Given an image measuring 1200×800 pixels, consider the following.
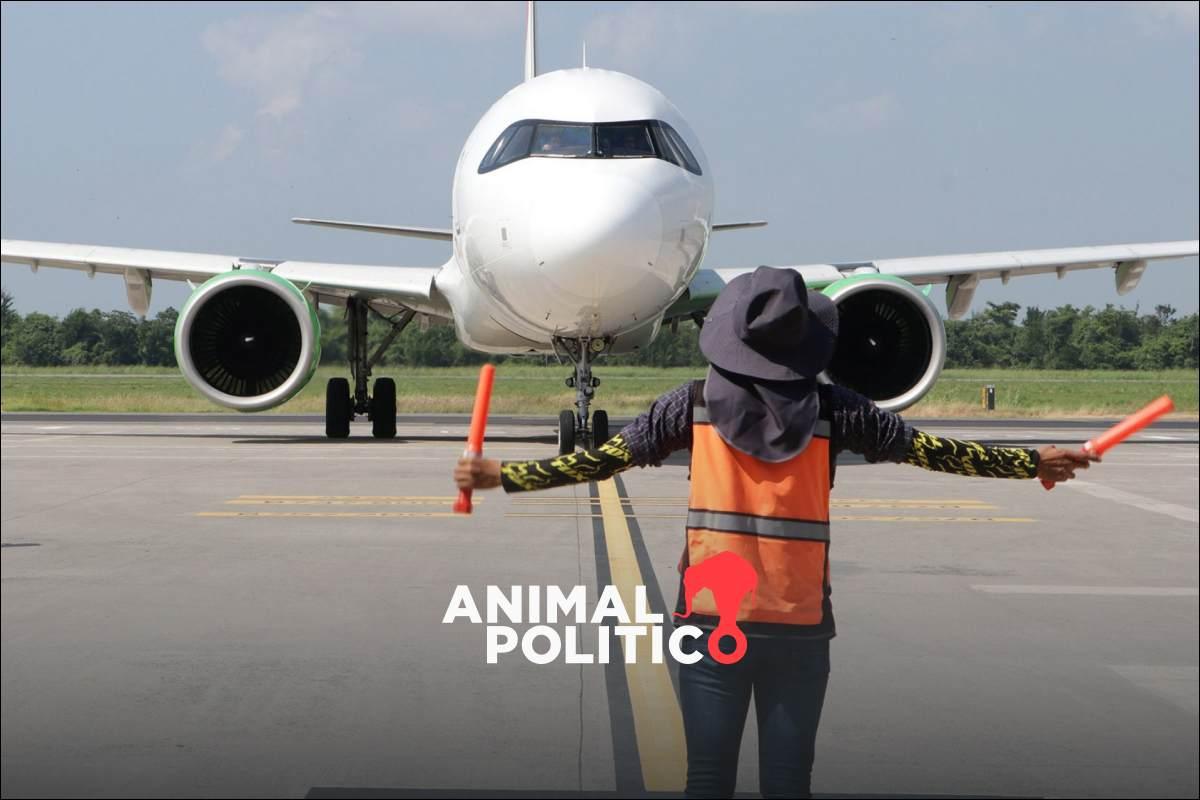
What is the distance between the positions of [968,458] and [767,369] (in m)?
0.61

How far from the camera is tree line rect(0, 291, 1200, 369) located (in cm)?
1642

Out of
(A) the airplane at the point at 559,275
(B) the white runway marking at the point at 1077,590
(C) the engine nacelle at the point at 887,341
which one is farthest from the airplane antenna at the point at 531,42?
(B) the white runway marking at the point at 1077,590

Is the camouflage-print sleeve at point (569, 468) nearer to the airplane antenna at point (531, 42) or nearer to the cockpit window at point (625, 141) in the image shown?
the cockpit window at point (625, 141)

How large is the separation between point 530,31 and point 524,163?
9.85 m

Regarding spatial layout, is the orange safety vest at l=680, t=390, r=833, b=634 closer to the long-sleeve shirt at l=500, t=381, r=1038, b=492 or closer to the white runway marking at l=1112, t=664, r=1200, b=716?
the long-sleeve shirt at l=500, t=381, r=1038, b=492

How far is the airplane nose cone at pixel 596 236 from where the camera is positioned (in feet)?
34.7

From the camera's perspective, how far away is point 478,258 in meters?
12.2

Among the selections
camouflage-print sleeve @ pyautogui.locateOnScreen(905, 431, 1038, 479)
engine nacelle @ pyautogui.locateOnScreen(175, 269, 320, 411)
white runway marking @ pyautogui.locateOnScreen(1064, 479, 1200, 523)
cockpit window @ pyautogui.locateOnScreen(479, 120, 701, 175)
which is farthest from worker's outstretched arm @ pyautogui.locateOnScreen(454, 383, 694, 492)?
engine nacelle @ pyautogui.locateOnScreen(175, 269, 320, 411)

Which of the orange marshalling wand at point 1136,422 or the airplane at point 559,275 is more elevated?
the airplane at point 559,275

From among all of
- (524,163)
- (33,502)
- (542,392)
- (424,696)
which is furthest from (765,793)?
(542,392)

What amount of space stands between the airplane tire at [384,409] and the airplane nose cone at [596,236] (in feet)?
20.5

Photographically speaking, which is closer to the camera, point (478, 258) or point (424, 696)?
point (424, 696)

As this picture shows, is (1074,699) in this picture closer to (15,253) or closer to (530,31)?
(15,253)

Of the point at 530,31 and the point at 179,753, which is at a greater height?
the point at 530,31
